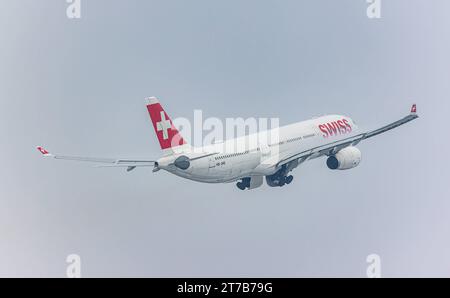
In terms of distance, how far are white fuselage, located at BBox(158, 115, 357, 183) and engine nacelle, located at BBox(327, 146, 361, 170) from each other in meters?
2.08

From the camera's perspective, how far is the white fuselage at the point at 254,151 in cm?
11661

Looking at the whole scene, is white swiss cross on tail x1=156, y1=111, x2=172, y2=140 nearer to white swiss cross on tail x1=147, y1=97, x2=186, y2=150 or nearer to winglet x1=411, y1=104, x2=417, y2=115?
white swiss cross on tail x1=147, y1=97, x2=186, y2=150

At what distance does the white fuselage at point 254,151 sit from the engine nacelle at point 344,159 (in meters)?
2.08

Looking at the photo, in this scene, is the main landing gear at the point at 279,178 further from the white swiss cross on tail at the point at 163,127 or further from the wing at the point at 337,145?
the white swiss cross on tail at the point at 163,127

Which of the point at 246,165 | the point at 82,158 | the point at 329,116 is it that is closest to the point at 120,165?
the point at 82,158

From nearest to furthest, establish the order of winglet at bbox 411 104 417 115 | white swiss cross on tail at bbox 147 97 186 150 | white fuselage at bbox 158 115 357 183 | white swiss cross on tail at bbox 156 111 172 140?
white swiss cross on tail at bbox 147 97 186 150 < white swiss cross on tail at bbox 156 111 172 140 < white fuselage at bbox 158 115 357 183 < winglet at bbox 411 104 417 115

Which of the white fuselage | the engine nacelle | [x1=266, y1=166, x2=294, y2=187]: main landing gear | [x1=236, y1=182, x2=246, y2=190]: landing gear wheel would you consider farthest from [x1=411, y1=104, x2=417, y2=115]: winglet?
[x1=236, y1=182, x2=246, y2=190]: landing gear wheel

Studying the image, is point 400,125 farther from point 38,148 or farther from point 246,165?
point 38,148

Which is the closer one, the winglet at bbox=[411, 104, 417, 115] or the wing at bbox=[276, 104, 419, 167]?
the winglet at bbox=[411, 104, 417, 115]

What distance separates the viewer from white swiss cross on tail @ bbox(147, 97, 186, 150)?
114981 mm

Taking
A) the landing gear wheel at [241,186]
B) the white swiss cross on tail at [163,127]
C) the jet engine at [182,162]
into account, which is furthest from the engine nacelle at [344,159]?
the jet engine at [182,162]

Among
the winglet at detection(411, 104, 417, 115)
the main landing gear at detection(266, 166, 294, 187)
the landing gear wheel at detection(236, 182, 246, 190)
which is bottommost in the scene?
the landing gear wheel at detection(236, 182, 246, 190)

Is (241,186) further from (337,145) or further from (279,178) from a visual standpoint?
(337,145)

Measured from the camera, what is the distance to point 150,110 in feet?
377
